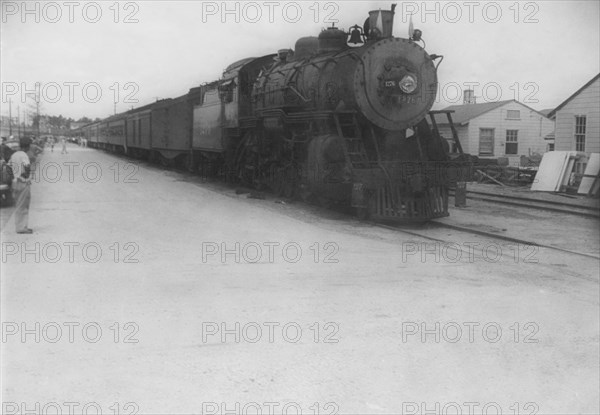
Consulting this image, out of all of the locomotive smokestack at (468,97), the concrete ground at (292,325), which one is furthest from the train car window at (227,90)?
the concrete ground at (292,325)

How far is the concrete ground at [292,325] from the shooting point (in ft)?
12.1

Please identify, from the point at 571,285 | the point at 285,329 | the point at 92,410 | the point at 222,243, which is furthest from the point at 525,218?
the point at 92,410

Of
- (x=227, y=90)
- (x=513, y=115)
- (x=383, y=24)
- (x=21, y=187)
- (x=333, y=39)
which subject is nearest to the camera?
(x=21, y=187)

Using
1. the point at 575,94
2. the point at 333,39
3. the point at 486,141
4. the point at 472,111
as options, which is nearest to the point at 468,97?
the point at 575,94

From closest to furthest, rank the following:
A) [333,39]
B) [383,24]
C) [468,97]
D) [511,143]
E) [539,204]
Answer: [383,24]
[333,39]
[539,204]
[468,97]
[511,143]

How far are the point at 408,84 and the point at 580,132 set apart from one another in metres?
11.3

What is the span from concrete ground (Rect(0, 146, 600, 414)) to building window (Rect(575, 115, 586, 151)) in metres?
11.9

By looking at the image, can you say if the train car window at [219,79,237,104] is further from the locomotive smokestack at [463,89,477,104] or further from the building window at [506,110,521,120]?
the building window at [506,110,521,120]

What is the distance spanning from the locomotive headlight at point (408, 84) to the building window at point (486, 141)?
1714cm

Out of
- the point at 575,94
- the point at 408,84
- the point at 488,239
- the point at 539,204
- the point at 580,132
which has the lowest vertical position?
the point at 488,239

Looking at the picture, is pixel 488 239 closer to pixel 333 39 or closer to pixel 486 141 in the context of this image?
pixel 333 39

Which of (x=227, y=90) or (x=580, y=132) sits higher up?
(x=227, y=90)

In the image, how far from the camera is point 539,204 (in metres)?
14.4

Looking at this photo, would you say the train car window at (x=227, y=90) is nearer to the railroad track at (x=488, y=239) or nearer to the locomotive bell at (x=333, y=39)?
the locomotive bell at (x=333, y=39)
